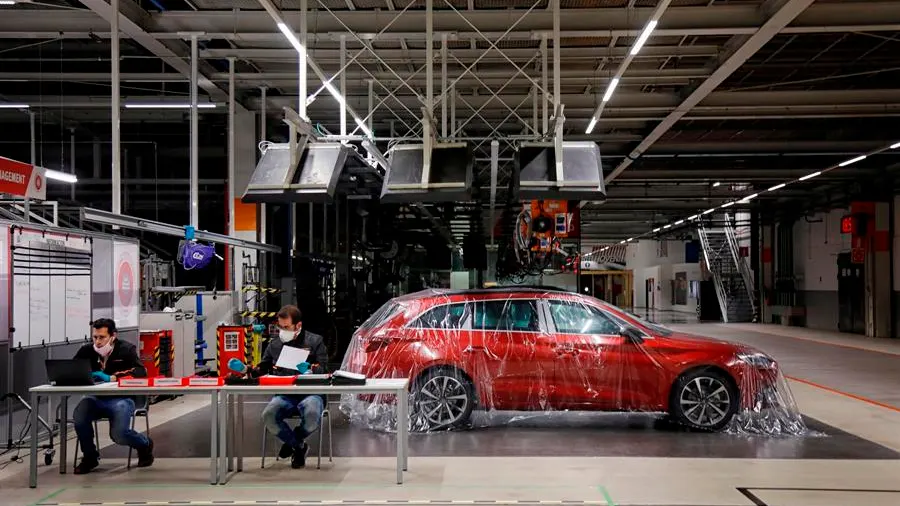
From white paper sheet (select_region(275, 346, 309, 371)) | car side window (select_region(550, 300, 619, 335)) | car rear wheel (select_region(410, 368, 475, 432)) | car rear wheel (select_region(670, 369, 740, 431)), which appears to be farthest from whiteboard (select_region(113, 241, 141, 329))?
car rear wheel (select_region(670, 369, 740, 431))

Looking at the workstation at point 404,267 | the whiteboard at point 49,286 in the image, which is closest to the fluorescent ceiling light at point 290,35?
the workstation at point 404,267

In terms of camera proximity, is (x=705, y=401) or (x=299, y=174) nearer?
(x=705, y=401)

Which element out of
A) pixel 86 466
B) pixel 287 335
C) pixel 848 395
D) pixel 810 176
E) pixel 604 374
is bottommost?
pixel 848 395

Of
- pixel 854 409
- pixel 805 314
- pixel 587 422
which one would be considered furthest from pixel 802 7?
pixel 805 314

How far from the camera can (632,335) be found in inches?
300

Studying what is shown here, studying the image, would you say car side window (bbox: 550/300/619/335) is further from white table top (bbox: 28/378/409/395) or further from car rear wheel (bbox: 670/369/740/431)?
white table top (bbox: 28/378/409/395)

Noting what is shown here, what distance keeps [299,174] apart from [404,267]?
929cm

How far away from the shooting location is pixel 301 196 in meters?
8.54

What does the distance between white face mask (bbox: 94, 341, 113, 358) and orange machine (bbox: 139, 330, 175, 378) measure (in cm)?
310

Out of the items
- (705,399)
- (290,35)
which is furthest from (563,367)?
(290,35)

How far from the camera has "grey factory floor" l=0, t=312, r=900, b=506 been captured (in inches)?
211

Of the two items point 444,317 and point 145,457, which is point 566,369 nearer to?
point 444,317

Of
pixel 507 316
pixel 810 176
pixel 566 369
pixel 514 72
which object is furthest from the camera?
pixel 810 176

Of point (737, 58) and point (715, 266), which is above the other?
point (737, 58)
